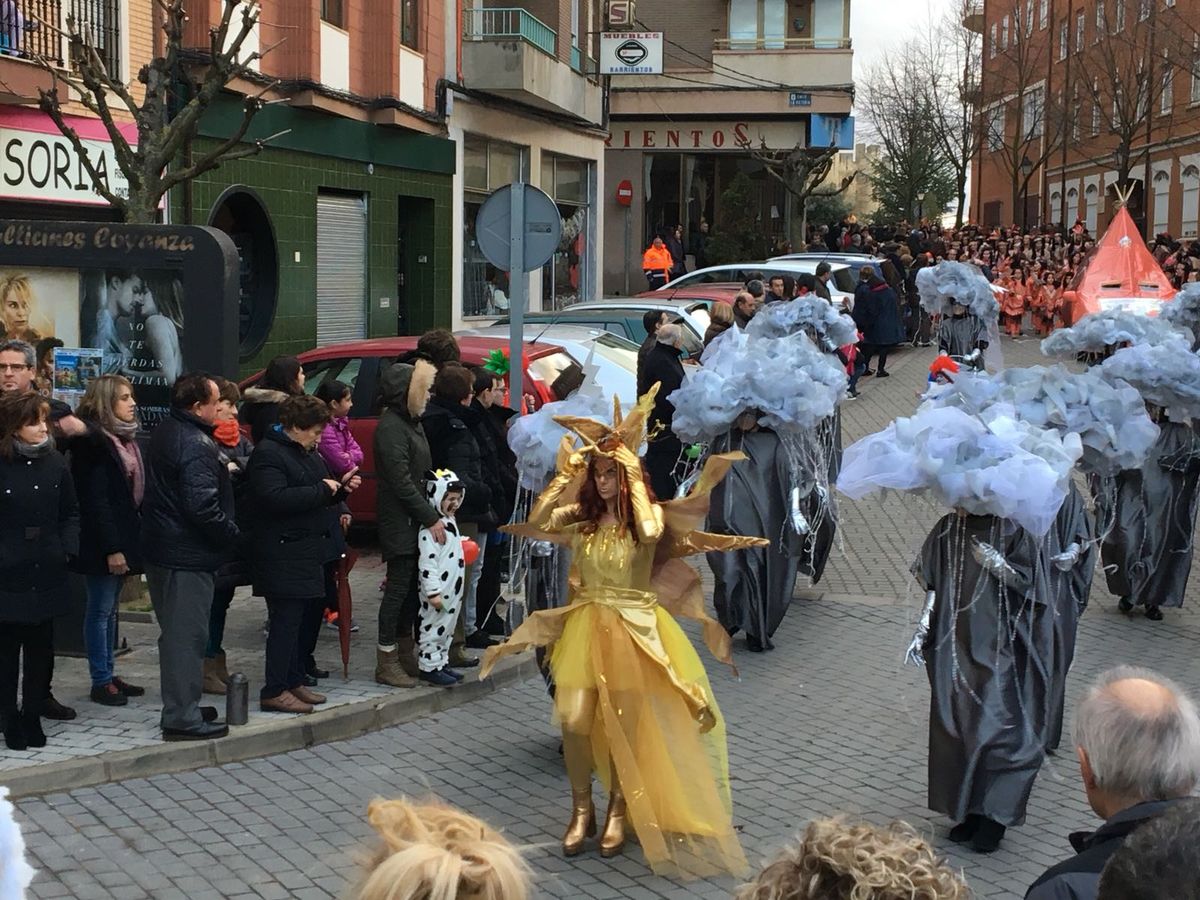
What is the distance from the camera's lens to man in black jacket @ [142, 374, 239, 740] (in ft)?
23.4

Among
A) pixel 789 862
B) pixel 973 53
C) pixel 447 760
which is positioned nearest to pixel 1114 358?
pixel 447 760

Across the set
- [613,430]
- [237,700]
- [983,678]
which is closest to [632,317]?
[237,700]

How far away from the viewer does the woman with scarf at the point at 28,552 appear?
6957mm

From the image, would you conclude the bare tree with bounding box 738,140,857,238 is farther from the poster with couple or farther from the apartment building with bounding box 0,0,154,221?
the poster with couple

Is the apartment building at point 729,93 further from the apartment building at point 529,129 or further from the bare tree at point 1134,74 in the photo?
the apartment building at point 529,129

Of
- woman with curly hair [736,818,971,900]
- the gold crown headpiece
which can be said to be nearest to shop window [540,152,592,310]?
the gold crown headpiece

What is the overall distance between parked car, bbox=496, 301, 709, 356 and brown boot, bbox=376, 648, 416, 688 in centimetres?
736

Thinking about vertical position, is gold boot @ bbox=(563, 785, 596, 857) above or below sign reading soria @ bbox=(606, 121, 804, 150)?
below

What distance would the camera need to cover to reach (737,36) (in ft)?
149

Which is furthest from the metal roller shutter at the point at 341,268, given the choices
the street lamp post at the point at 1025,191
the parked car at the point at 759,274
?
the street lamp post at the point at 1025,191

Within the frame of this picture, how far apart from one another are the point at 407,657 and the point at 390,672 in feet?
0.68

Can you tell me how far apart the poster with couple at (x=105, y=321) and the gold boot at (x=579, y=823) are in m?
3.97

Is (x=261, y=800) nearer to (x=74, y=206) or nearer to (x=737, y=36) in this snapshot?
(x=74, y=206)

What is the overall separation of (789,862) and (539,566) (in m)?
5.31
